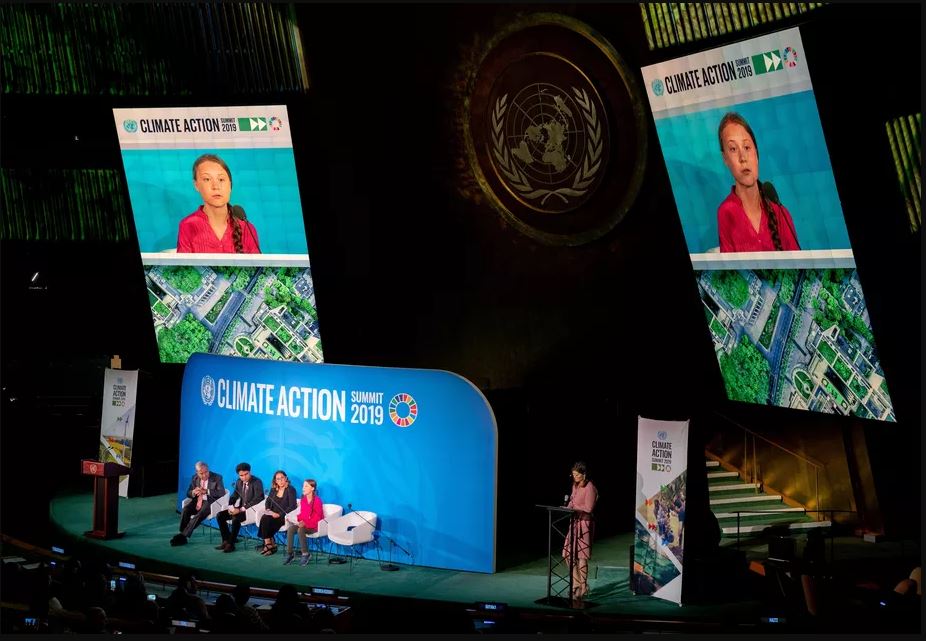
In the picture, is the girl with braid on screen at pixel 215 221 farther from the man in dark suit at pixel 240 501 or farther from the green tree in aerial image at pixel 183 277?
the man in dark suit at pixel 240 501

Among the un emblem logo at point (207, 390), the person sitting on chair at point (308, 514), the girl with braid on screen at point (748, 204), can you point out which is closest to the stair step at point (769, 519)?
the girl with braid on screen at point (748, 204)

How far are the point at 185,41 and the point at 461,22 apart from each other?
147 inches

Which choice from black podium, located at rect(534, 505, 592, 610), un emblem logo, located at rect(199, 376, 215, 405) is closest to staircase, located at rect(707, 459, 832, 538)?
black podium, located at rect(534, 505, 592, 610)

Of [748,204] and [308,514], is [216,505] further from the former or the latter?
[748,204]

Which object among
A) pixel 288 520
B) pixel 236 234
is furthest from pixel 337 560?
pixel 236 234

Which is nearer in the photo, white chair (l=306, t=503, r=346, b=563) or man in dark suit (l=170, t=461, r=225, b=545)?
white chair (l=306, t=503, r=346, b=563)

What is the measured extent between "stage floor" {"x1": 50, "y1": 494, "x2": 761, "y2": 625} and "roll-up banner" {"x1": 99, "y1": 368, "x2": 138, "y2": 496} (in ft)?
5.25

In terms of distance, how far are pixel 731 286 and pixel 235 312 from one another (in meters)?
7.24

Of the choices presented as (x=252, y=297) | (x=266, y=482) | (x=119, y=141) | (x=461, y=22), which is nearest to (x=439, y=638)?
(x=266, y=482)

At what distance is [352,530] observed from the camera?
13.1m

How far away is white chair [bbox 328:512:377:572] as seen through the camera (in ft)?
43.1

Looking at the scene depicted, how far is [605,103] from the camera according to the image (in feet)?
45.4

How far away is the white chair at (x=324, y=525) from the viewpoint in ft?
43.7

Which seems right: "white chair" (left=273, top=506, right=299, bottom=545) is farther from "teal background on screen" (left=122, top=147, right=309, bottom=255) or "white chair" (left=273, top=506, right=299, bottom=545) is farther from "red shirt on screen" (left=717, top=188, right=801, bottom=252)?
"red shirt on screen" (left=717, top=188, right=801, bottom=252)
